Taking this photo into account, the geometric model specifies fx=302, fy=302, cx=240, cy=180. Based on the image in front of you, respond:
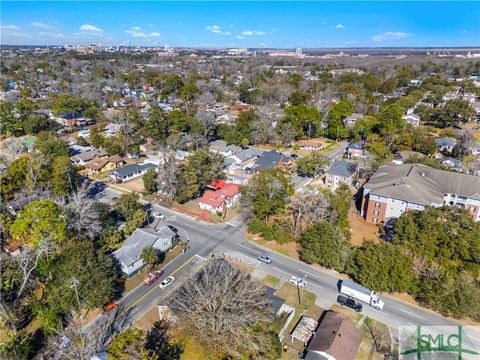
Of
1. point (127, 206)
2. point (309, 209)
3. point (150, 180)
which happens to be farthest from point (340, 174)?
point (127, 206)

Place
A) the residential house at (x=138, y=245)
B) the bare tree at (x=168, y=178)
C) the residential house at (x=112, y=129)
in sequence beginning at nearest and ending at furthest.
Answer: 1. the residential house at (x=138, y=245)
2. the bare tree at (x=168, y=178)
3. the residential house at (x=112, y=129)

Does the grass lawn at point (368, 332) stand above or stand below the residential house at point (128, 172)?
below

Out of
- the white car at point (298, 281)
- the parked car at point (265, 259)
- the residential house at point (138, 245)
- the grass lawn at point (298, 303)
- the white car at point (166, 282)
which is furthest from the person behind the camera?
the parked car at point (265, 259)

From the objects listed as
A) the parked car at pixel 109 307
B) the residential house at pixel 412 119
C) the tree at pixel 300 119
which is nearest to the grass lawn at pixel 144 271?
the parked car at pixel 109 307

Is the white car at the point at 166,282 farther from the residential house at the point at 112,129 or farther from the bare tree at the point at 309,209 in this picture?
the residential house at the point at 112,129

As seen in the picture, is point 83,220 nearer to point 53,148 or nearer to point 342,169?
point 53,148

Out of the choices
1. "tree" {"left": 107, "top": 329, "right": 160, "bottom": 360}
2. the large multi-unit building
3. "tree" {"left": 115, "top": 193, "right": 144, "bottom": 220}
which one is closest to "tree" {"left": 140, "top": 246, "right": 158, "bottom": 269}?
"tree" {"left": 115, "top": 193, "right": 144, "bottom": 220}
